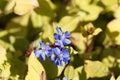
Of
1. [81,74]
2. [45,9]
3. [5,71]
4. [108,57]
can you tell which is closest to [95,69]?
[81,74]

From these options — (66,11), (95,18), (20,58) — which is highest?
(66,11)

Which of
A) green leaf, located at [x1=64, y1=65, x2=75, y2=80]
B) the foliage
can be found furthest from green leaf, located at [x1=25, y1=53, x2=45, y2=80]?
green leaf, located at [x1=64, y1=65, x2=75, y2=80]

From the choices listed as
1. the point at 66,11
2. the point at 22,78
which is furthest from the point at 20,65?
the point at 66,11

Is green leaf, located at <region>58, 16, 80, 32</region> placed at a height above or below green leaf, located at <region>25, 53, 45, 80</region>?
above

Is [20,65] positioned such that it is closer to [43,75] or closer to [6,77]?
[6,77]

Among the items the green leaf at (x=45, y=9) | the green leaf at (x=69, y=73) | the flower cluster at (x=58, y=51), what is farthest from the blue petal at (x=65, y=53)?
the green leaf at (x=45, y=9)

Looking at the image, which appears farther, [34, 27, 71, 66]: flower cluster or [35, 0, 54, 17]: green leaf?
[35, 0, 54, 17]: green leaf

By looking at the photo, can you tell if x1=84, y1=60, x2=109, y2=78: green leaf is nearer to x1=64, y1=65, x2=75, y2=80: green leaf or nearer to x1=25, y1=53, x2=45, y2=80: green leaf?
x1=64, y1=65, x2=75, y2=80: green leaf
